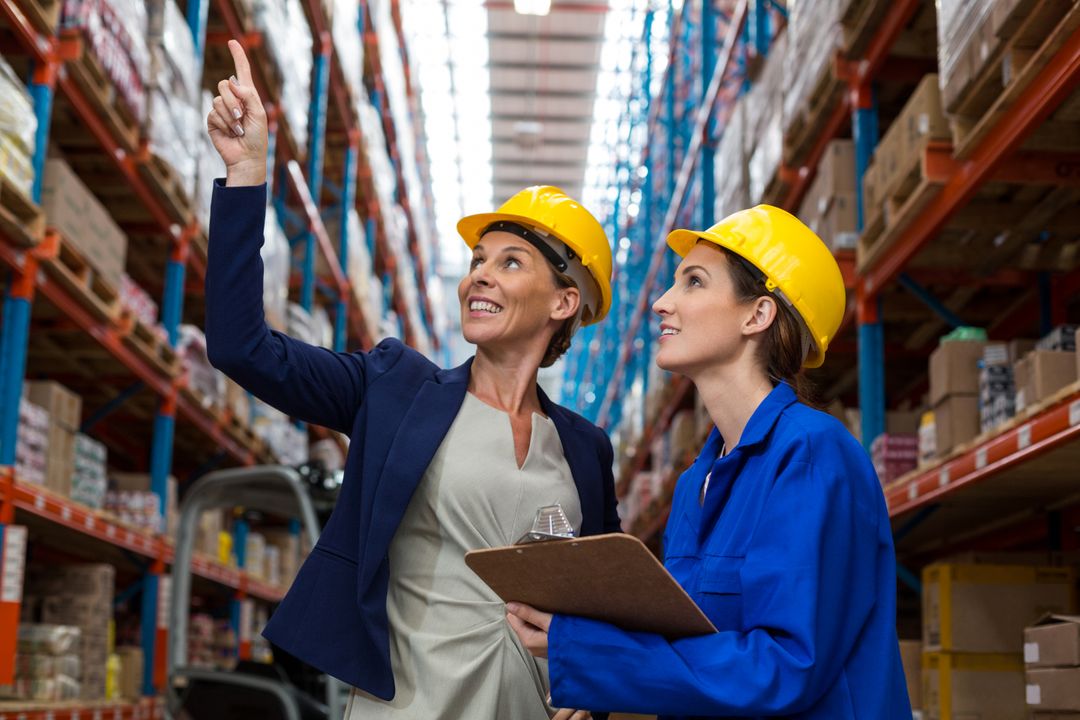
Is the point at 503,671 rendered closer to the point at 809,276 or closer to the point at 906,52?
the point at 809,276

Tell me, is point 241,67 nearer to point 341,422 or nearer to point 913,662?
point 341,422

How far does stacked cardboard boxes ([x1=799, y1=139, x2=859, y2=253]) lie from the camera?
576 centimetres

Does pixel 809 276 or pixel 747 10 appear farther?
pixel 747 10

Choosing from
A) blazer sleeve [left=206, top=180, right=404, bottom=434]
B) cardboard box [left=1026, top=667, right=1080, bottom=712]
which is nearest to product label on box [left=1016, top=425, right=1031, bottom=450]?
cardboard box [left=1026, top=667, right=1080, bottom=712]

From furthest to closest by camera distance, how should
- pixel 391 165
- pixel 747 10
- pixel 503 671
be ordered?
1. pixel 391 165
2. pixel 747 10
3. pixel 503 671

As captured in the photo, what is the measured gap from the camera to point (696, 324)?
2.11m

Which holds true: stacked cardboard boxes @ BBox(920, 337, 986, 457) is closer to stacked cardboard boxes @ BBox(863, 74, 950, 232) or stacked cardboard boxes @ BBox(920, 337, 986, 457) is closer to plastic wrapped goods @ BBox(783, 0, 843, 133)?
stacked cardboard boxes @ BBox(863, 74, 950, 232)

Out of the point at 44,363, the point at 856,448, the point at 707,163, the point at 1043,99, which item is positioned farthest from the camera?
the point at 707,163

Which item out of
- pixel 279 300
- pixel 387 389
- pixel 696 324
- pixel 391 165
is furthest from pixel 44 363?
pixel 391 165

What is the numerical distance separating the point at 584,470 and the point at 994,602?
2.46 m

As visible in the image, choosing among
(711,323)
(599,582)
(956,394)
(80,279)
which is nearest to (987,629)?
(956,394)

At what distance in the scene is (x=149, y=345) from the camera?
700 cm

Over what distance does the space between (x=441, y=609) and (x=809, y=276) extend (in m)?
0.91

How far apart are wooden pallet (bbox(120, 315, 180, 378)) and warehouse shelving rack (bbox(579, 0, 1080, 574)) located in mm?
3590
